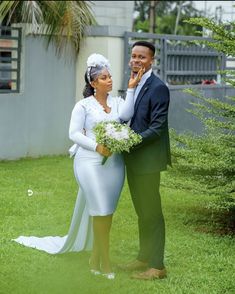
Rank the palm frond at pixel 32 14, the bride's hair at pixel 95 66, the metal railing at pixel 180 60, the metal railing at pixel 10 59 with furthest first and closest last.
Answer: the metal railing at pixel 180 60 → the palm frond at pixel 32 14 → the metal railing at pixel 10 59 → the bride's hair at pixel 95 66

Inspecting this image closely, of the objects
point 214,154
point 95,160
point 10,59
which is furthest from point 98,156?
point 10,59

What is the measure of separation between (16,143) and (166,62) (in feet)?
10.8

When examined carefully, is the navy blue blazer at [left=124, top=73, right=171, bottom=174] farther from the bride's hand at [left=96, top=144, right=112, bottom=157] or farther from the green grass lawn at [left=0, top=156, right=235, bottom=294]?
the green grass lawn at [left=0, top=156, right=235, bottom=294]

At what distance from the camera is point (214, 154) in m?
7.18

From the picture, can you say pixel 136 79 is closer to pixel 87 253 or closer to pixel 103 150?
pixel 103 150

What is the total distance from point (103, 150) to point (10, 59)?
612 centimetres

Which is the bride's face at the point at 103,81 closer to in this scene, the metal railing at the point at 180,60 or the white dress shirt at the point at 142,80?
the white dress shirt at the point at 142,80

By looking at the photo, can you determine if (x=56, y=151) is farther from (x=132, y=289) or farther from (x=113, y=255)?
(x=132, y=289)

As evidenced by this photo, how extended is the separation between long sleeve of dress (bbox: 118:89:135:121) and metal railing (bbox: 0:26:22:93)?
5741 mm

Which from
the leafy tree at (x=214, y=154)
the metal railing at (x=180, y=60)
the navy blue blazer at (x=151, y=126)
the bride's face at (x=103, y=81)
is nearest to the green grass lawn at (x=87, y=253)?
the leafy tree at (x=214, y=154)

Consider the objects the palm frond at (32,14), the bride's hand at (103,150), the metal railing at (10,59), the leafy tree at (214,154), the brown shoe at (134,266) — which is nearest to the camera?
the bride's hand at (103,150)

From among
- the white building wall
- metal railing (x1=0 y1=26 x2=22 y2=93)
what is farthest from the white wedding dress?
the white building wall

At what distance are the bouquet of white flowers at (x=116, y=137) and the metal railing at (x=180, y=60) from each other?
6.68 meters

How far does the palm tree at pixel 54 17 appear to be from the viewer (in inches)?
449
